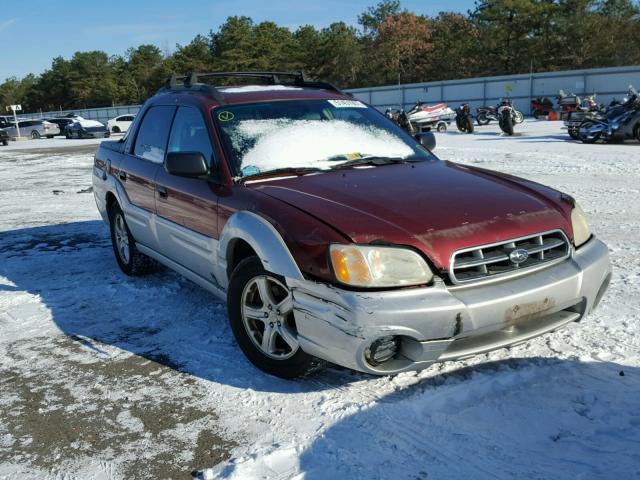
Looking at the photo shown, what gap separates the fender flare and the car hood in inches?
7.9

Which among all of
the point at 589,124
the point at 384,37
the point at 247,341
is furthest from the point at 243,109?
the point at 384,37

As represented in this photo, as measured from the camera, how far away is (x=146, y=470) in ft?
8.87

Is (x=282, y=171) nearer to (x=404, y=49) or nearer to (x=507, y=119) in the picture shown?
(x=507, y=119)

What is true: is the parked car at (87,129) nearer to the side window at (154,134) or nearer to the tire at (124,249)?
the tire at (124,249)

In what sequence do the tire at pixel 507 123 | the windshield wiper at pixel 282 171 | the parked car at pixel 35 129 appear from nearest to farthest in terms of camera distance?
the windshield wiper at pixel 282 171 < the tire at pixel 507 123 < the parked car at pixel 35 129

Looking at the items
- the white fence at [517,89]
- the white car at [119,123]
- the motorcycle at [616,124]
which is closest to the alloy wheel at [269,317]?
the motorcycle at [616,124]

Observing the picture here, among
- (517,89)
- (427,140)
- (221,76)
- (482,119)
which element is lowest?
(482,119)

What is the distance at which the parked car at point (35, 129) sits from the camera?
1555 inches

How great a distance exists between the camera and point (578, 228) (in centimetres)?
348

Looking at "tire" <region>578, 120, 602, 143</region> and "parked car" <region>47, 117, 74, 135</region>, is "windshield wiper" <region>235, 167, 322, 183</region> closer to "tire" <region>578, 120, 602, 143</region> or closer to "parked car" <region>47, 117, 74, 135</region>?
"tire" <region>578, 120, 602, 143</region>

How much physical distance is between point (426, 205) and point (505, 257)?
50 centimetres

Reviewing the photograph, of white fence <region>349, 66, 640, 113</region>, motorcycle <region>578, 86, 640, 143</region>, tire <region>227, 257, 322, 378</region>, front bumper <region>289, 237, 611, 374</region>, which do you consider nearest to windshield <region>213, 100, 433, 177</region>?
tire <region>227, 257, 322, 378</region>

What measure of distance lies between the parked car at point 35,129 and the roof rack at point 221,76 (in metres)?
38.2

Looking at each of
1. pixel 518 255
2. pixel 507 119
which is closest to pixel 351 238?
pixel 518 255
